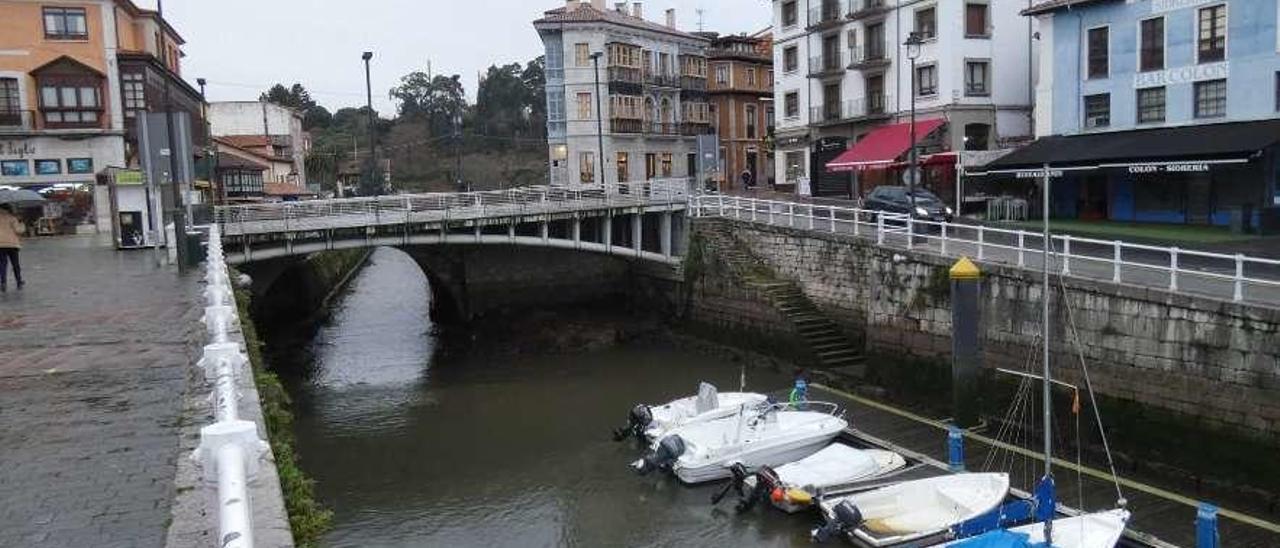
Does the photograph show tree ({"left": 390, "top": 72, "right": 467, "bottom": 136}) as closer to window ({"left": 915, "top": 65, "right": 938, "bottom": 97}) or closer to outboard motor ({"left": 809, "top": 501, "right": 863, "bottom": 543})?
window ({"left": 915, "top": 65, "right": 938, "bottom": 97})

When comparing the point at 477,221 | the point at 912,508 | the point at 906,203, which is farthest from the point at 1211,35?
the point at 477,221

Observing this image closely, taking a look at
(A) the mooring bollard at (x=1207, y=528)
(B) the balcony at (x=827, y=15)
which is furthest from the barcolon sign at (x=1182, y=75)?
(A) the mooring bollard at (x=1207, y=528)

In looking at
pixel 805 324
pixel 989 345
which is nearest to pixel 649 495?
pixel 989 345

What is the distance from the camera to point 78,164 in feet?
143

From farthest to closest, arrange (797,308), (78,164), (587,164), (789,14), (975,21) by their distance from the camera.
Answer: (587,164) → (789,14) → (78,164) → (975,21) → (797,308)

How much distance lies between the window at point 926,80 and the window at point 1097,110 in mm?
8157

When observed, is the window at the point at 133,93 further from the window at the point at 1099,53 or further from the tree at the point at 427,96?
the tree at the point at 427,96

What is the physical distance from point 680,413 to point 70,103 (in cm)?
3431

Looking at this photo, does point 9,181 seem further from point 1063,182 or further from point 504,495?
point 1063,182

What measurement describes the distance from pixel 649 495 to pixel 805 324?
12.9 meters

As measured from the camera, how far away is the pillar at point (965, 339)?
2208cm

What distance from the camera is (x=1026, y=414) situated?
2228 centimetres

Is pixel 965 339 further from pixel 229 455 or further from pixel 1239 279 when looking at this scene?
pixel 229 455

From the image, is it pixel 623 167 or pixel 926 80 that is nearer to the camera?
pixel 926 80
